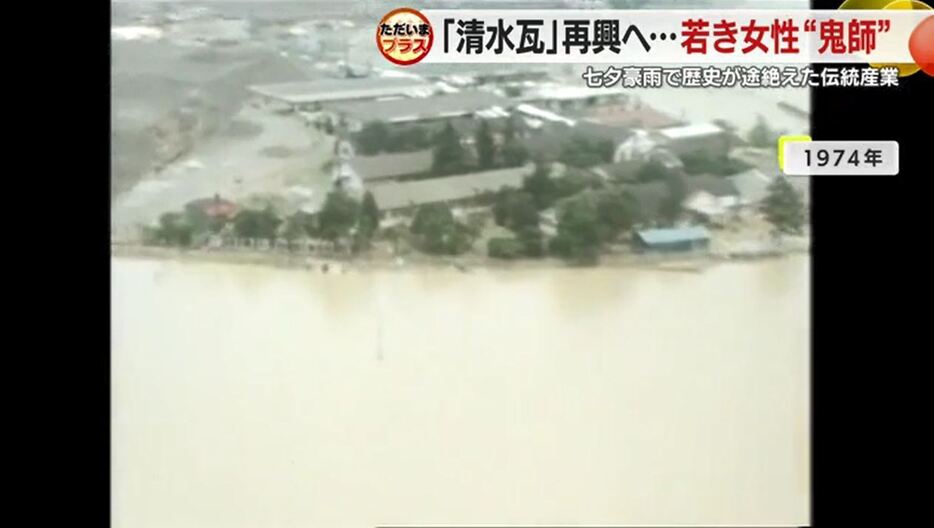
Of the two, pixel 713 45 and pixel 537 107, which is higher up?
pixel 713 45

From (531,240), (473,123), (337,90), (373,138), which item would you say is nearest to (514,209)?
(531,240)

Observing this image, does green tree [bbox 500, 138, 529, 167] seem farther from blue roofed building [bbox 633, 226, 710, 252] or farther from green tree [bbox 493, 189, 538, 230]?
blue roofed building [bbox 633, 226, 710, 252]

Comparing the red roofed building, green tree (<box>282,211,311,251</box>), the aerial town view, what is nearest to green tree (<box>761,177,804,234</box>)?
the aerial town view

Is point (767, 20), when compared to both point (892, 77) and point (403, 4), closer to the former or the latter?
point (892, 77)

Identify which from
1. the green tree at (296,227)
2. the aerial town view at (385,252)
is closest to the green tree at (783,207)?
the aerial town view at (385,252)

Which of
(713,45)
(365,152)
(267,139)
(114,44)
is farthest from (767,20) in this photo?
(114,44)
